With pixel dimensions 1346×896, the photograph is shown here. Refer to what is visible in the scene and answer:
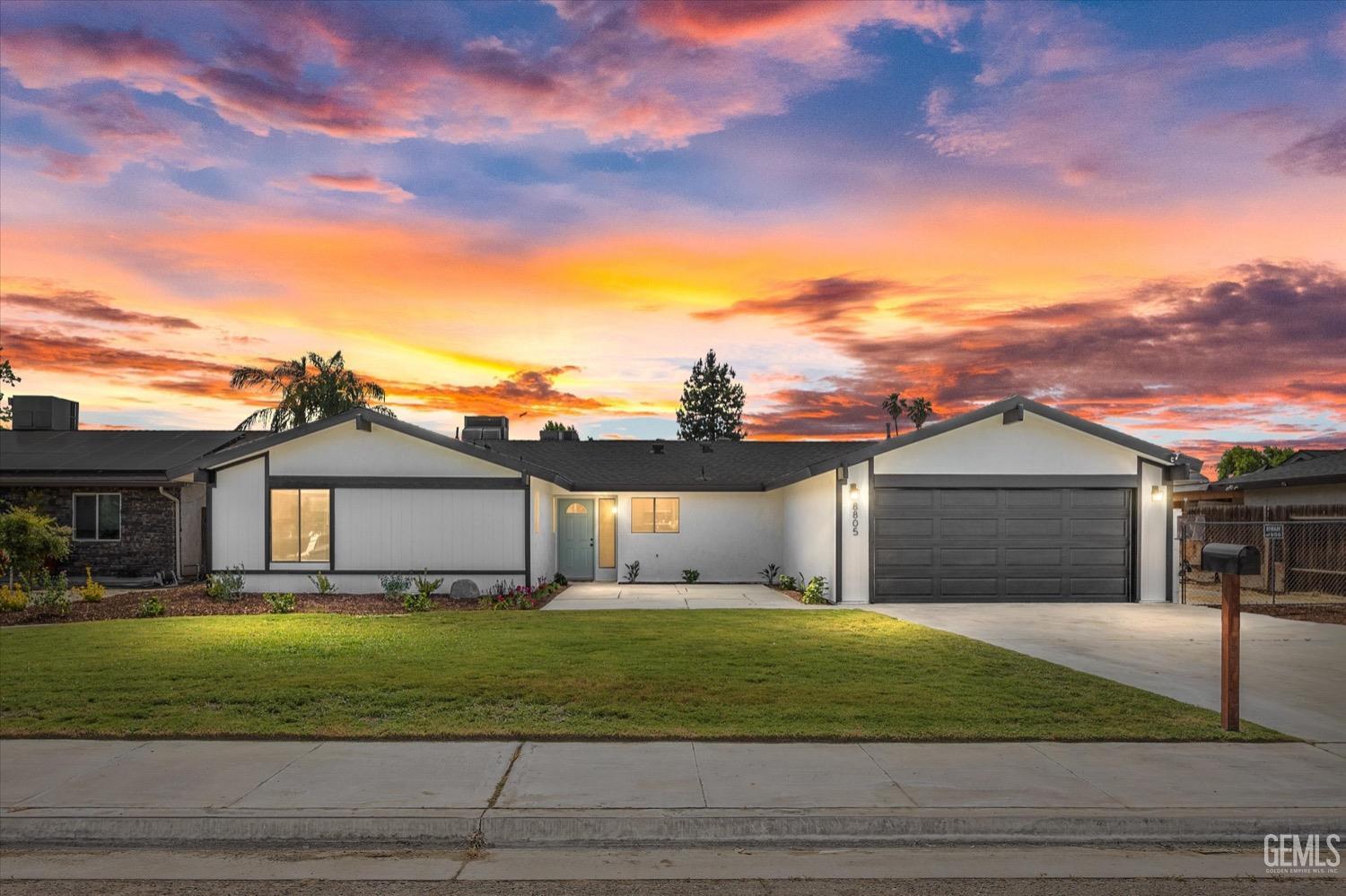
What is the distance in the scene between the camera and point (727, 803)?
18.5ft

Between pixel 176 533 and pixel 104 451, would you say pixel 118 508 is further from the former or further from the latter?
pixel 104 451

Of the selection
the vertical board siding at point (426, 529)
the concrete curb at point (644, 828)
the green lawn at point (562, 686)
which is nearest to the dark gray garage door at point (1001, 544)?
the green lawn at point (562, 686)

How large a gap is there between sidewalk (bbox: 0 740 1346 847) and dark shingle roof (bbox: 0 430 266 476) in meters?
19.0

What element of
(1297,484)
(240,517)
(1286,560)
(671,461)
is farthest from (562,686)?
(1297,484)

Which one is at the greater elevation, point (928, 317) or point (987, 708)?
point (928, 317)

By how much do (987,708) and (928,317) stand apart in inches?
730

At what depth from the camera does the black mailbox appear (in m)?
7.36

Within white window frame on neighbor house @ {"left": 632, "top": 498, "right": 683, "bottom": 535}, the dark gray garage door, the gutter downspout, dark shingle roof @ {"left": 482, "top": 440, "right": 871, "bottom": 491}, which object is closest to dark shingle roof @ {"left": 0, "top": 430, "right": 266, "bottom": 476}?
the gutter downspout

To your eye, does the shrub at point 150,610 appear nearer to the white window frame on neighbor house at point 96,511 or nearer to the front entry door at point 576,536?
the white window frame on neighbor house at point 96,511

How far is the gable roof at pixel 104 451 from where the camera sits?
23.7m

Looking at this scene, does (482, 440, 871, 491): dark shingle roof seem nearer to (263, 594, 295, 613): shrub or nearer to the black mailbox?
(263, 594, 295, 613): shrub

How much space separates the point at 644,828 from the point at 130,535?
77.3 ft

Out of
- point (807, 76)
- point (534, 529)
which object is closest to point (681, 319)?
point (534, 529)

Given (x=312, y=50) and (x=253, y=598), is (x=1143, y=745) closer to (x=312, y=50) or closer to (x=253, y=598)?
(x=312, y=50)
